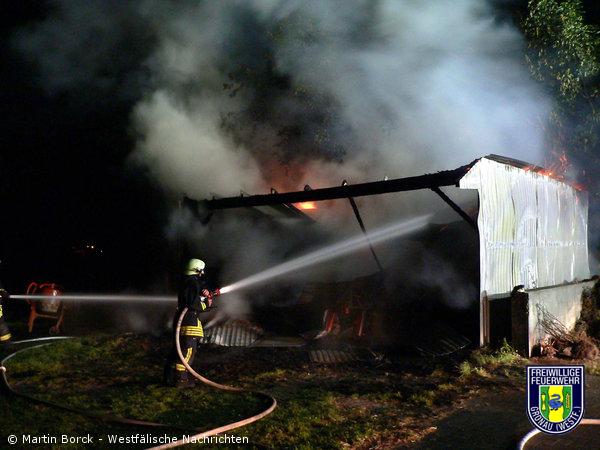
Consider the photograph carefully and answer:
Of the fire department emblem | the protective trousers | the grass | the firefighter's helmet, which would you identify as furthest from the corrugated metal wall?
the protective trousers

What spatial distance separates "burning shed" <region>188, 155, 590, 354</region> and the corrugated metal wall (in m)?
0.02

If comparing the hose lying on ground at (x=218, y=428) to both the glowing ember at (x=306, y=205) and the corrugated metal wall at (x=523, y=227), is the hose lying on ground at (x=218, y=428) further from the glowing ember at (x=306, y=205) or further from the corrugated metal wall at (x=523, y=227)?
the glowing ember at (x=306, y=205)

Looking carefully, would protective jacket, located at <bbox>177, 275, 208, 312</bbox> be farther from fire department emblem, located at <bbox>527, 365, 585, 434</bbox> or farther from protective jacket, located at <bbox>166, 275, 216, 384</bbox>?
fire department emblem, located at <bbox>527, 365, 585, 434</bbox>

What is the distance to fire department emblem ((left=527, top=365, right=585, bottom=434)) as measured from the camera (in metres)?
4.82

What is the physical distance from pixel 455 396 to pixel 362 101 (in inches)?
417

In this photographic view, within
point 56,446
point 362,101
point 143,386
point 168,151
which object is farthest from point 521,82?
point 56,446

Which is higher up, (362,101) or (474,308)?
(362,101)

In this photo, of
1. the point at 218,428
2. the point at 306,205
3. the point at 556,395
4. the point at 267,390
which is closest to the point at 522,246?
the point at 306,205

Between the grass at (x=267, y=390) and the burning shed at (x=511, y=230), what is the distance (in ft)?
2.51

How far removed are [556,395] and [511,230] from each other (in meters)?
5.57

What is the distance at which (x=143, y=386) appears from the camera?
23.6 feet

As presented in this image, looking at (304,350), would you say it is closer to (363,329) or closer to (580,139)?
(363,329)

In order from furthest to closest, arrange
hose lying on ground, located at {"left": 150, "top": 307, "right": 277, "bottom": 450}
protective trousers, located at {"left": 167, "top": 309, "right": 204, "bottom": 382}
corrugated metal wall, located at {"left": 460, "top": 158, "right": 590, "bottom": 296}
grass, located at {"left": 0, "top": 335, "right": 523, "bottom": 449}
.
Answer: corrugated metal wall, located at {"left": 460, "top": 158, "right": 590, "bottom": 296}, protective trousers, located at {"left": 167, "top": 309, "right": 204, "bottom": 382}, grass, located at {"left": 0, "top": 335, "right": 523, "bottom": 449}, hose lying on ground, located at {"left": 150, "top": 307, "right": 277, "bottom": 450}

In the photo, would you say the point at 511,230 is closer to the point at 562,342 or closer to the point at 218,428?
the point at 562,342
